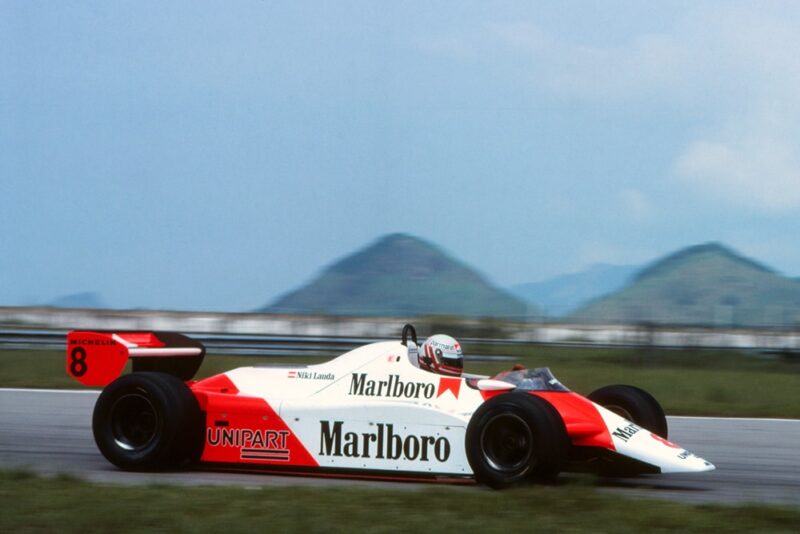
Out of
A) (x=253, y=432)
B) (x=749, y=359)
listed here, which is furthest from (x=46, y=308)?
(x=253, y=432)

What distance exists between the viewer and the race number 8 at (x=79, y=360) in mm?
8750

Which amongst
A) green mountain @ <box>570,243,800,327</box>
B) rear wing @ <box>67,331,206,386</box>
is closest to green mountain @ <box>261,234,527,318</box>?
green mountain @ <box>570,243,800,327</box>

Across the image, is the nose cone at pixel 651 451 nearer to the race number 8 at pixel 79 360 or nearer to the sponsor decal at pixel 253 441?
the sponsor decal at pixel 253 441

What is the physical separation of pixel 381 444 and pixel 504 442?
3.07 feet

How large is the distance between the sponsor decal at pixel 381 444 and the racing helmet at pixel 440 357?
683mm

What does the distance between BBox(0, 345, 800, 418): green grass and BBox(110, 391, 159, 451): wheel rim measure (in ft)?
22.8

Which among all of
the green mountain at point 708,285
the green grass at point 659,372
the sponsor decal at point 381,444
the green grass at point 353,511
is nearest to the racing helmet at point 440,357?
the sponsor decal at point 381,444

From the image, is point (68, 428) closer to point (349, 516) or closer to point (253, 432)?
point (253, 432)

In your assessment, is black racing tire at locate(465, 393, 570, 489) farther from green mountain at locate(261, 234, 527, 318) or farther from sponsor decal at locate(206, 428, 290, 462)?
green mountain at locate(261, 234, 527, 318)

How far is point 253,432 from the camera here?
820 cm

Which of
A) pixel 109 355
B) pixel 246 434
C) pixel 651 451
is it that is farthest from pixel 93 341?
pixel 651 451

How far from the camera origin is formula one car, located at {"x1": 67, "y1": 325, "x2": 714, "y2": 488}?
7.39 metres

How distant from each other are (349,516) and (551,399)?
88.7 inches

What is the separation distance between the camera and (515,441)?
7422 mm
